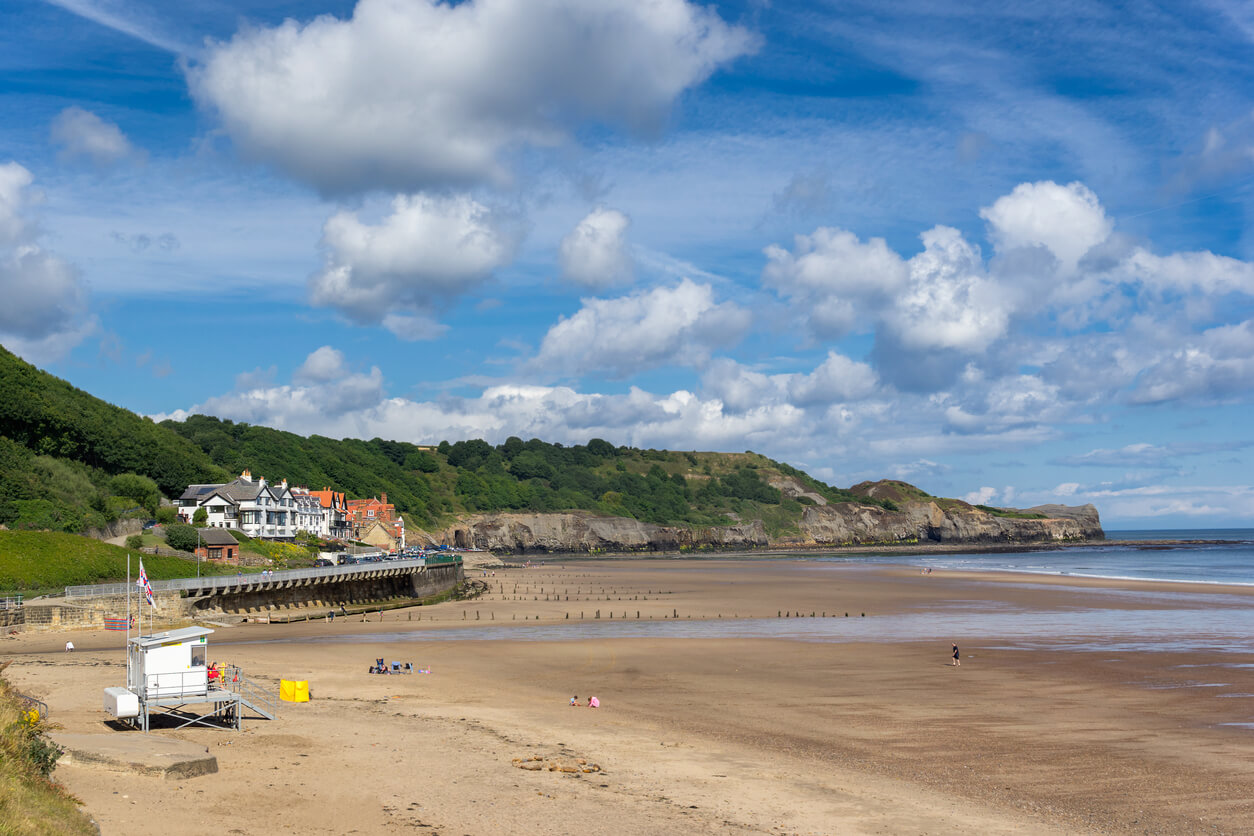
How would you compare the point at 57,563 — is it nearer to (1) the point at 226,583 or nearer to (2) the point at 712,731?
(1) the point at 226,583

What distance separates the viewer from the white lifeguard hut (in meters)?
22.4

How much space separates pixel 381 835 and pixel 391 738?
7939mm

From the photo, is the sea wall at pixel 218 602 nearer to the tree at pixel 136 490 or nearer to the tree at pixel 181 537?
the tree at pixel 181 537

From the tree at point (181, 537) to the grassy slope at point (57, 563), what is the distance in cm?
946

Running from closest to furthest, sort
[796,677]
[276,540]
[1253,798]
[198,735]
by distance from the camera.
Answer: [1253,798]
[198,735]
[796,677]
[276,540]

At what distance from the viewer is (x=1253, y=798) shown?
1959cm

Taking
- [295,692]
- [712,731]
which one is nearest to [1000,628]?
[712,731]

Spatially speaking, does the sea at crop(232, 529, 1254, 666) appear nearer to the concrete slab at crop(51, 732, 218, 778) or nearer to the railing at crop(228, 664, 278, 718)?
the railing at crop(228, 664, 278, 718)

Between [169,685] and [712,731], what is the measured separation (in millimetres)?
15065

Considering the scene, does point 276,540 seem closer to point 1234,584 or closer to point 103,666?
point 103,666

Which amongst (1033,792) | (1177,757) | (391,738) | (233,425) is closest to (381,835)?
(391,738)

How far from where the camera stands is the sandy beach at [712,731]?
57.6ft

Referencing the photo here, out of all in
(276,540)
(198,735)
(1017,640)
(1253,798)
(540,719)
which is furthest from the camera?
(276,540)

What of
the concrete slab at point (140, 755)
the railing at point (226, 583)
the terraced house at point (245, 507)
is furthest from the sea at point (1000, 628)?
the terraced house at point (245, 507)
